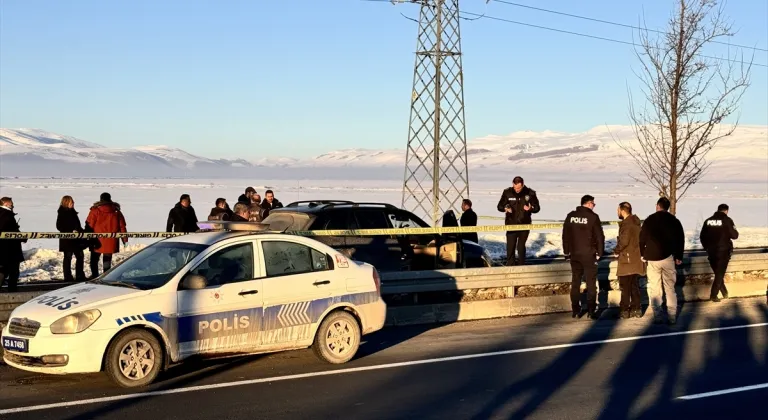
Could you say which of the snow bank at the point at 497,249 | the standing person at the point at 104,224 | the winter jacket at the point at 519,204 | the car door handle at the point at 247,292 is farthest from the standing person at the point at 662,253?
the snow bank at the point at 497,249

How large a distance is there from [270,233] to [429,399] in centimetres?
268

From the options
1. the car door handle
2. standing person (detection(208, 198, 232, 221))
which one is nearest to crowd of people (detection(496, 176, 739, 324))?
standing person (detection(208, 198, 232, 221))

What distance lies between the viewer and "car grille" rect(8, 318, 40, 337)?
844 centimetres

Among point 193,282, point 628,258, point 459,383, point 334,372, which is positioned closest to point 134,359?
point 193,282

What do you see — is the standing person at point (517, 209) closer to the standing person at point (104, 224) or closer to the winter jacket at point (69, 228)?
the standing person at point (104, 224)

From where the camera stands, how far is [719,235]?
16078 millimetres

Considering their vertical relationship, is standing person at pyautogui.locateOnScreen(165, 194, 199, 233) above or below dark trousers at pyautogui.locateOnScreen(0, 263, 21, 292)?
above

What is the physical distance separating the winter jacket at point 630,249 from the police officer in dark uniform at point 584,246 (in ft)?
1.42

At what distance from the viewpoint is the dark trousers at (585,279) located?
13.6m

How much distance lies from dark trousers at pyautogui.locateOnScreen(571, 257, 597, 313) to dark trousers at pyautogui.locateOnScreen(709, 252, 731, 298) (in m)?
3.41

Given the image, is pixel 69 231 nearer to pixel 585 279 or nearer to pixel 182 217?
pixel 182 217

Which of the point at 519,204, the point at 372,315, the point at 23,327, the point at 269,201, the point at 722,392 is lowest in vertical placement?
the point at 722,392

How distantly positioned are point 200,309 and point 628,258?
7332mm

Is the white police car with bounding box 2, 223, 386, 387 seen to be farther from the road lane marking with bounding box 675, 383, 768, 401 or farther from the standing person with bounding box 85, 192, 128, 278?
the standing person with bounding box 85, 192, 128, 278
